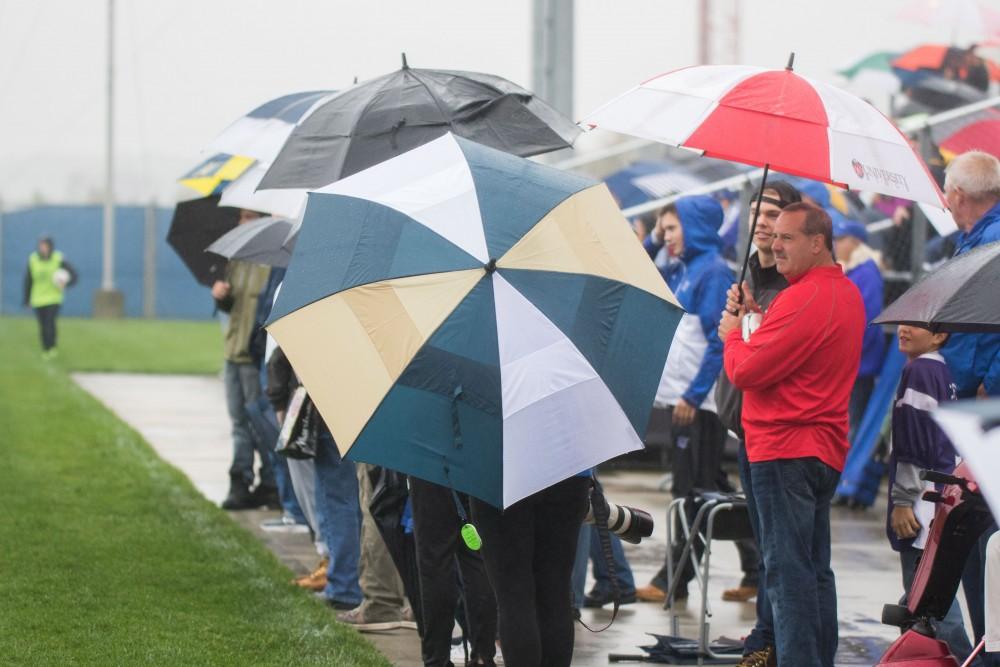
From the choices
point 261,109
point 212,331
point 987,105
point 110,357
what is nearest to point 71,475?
point 261,109

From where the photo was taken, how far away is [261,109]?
8.66 m

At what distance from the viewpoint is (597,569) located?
325 inches

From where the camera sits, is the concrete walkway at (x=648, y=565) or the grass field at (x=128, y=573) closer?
the grass field at (x=128, y=573)

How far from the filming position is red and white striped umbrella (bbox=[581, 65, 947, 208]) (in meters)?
5.81

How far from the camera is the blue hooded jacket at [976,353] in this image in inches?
236

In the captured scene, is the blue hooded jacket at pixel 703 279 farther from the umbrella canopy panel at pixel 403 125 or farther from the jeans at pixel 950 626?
the jeans at pixel 950 626

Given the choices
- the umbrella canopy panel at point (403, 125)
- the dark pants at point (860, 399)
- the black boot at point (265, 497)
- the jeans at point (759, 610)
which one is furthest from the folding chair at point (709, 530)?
the dark pants at point (860, 399)

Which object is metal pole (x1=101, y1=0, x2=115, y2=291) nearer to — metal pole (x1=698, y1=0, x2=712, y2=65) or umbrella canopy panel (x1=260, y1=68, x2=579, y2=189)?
umbrella canopy panel (x1=260, y1=68, x2=579, y2=189)

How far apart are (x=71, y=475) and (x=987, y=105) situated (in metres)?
Result: 6.94

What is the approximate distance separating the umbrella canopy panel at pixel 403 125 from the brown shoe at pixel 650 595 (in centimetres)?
253

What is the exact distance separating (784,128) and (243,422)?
5.78 meters

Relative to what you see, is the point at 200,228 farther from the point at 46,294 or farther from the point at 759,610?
the point at 46,294

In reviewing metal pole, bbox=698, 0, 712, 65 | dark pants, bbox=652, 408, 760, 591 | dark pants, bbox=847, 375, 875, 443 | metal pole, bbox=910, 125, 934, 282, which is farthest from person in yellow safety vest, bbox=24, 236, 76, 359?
metal pole, bbox=698, 0, 712, 65

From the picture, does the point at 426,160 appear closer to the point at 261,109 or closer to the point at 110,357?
the point at 261,109
